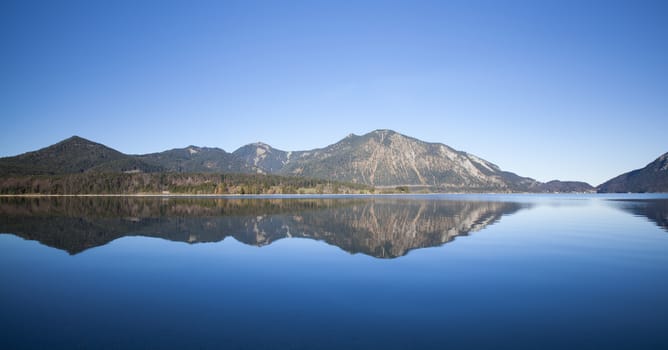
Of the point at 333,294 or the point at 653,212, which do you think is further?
the point at 653,212

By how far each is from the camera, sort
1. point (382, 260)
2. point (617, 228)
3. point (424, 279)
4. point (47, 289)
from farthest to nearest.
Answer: point (617, 228) → point (382, 260) → point (424, 279) → point (47, 289)

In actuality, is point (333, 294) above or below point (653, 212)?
below

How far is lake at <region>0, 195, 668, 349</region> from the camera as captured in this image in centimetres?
1231

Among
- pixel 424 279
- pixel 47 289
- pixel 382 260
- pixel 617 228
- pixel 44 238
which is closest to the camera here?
pixel 47 289

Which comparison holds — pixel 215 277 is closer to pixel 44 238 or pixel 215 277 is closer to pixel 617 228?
pixel 44 238

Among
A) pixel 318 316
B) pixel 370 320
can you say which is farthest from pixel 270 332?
pixel 370 320

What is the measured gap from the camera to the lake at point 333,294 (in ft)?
40.4

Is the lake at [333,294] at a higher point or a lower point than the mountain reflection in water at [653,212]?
lower

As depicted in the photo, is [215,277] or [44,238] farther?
[44,238]

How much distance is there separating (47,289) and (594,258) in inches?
1310

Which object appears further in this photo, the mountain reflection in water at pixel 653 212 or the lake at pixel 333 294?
the mountain reflection in water at pixel 653 212

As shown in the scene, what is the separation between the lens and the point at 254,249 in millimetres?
31422

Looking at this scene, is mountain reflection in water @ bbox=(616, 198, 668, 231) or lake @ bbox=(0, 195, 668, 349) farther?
mountain reflection in water @ bbox=(616, 198, 668, 231)

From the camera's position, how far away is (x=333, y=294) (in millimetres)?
17688
